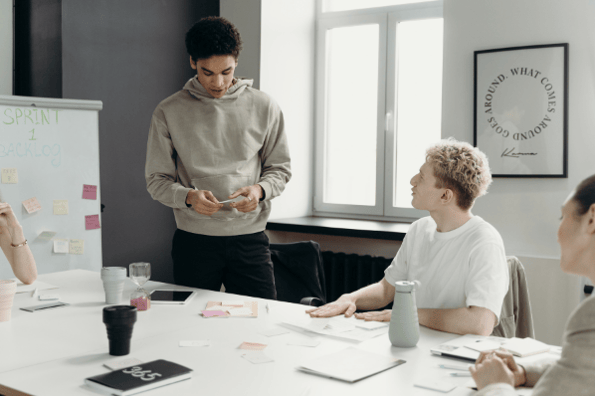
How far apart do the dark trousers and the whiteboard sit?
96 centimetres

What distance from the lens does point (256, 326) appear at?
173cm

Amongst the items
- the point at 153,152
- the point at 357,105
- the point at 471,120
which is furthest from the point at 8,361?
the point at 357,105

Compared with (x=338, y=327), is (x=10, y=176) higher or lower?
higher

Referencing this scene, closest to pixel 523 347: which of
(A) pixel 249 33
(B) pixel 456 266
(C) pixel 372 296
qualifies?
(B) pixel 456 266

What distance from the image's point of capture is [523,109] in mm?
3064

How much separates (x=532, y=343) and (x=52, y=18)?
2936 millimetres

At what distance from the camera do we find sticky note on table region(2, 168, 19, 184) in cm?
280

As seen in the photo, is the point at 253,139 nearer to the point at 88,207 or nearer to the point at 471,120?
the point at 88,207

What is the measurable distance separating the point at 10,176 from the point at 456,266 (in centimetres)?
223

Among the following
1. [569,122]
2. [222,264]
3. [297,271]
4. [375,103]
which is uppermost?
[375,103]

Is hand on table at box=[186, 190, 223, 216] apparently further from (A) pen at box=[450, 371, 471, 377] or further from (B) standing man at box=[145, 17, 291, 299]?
(A) pen at box=[450, 371, 471, 377]

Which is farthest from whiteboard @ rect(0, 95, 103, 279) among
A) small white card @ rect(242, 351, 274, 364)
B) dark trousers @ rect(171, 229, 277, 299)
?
small white card @ rect(242, 351, 274, 364)

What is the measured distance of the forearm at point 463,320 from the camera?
5.39 feet

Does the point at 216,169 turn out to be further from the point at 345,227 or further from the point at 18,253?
the point at 345,227
